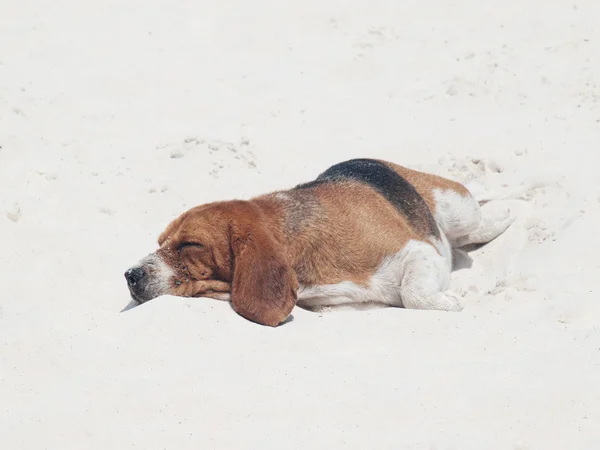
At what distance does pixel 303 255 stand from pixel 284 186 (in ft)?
8.86

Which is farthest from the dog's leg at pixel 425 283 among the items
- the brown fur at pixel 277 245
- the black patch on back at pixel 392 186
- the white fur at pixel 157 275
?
the white fur at pixel 157 275

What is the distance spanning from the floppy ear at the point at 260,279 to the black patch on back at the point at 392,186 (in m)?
1.38

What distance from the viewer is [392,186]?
27.0 feet

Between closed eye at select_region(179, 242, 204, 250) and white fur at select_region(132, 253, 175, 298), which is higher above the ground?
closed eye at select_region(179, 242, 204, 250)

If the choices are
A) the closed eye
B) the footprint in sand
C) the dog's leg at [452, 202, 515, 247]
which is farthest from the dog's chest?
the footprint in sand

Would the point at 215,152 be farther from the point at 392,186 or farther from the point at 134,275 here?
the point at 134,275

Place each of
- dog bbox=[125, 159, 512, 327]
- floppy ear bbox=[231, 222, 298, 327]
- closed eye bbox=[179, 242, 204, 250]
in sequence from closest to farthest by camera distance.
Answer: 1. floppy ear bbox=[231, 222, 298, 327]
2. dog bbox=[125, 159, 512, 327]
3. closed eye bbox=[179, 242, 204, 250]

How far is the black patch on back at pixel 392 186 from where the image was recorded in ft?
26.3

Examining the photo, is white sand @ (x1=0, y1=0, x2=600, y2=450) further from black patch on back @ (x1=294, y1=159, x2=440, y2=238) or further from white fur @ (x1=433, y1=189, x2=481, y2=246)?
black patch on back @ (x1=294, y1=159, x2=440, y2=238)

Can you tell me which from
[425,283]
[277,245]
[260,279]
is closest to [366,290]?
[425,283]

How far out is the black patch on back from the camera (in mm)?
8031

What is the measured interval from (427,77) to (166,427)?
Answer: 756 centimetres

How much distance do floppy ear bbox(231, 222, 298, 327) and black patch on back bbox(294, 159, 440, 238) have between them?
138cm

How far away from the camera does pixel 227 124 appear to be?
10.6m
